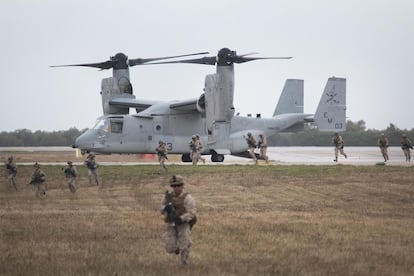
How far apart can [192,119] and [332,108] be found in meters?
9.00

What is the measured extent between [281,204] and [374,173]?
990cm

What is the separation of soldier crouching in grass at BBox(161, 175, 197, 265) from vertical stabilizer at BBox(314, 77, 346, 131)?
35.3 m

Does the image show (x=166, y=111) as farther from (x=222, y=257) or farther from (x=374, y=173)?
(x=222, y=257)

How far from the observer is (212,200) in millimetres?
27297

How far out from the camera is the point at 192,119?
46250 mm

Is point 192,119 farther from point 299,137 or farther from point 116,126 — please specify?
point 299,137

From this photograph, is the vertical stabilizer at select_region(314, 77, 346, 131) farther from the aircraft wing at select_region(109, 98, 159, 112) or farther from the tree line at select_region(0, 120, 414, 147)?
the tree line at select_region(0, 120, 414, 147)

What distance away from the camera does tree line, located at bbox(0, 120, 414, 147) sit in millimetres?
83375

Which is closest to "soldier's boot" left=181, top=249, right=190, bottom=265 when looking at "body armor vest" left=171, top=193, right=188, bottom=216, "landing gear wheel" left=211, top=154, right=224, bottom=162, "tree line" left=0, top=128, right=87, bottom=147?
"body armor vest" left=171, top=193, right=188, bottom=216

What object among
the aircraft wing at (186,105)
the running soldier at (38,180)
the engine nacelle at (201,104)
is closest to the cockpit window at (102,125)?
the aircraft wing at (186,105)

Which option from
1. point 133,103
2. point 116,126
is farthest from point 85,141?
point 133,103

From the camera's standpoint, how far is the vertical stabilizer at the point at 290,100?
177 feet

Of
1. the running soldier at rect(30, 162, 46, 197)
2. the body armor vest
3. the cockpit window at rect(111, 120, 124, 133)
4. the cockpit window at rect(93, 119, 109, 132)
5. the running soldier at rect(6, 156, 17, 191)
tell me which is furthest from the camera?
the cockpit window at rect(111, 120, 124, 133)

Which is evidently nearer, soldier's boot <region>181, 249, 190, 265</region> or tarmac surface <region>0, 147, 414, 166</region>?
soldier's boot <region>181, 249, 190, 265</region>
